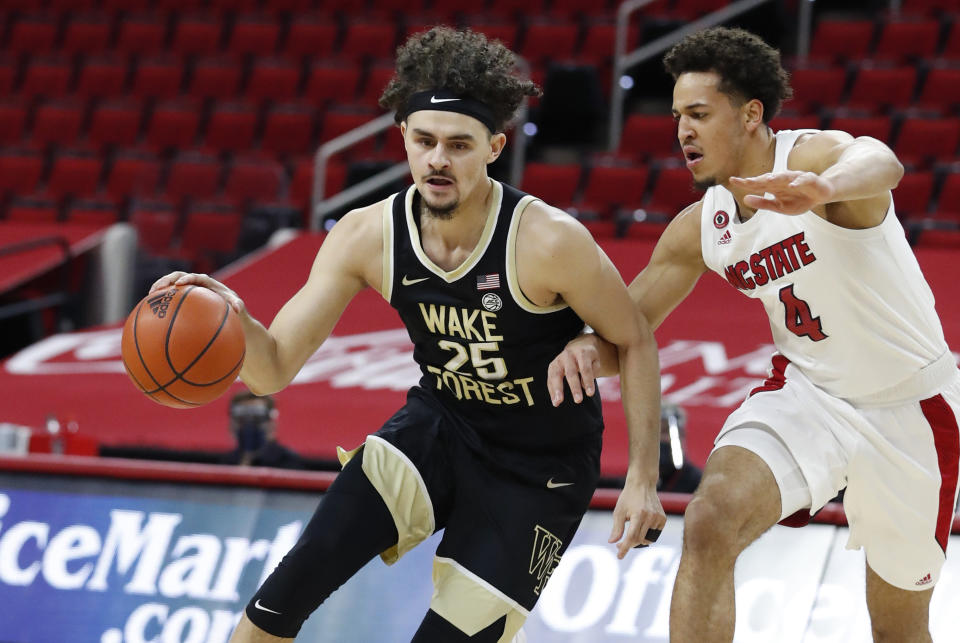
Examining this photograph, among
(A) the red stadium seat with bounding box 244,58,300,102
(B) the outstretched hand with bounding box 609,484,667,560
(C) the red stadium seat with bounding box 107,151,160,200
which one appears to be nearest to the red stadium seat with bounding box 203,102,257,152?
(A) the red stadium seat with bounding box 244,58,300,102

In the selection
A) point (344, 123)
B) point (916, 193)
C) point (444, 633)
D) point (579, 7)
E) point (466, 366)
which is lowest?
point (444, 633)

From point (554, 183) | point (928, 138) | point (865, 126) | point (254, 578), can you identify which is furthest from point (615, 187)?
point (254, 578)

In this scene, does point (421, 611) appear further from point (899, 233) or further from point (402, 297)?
point (899, 233)

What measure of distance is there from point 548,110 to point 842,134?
8414mm

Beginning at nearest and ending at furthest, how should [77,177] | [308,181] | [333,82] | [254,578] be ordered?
1. [254,578]
2. [308,181]
3. [77,177]
4. [333,82]

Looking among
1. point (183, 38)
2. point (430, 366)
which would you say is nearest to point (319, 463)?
point (430, 366)

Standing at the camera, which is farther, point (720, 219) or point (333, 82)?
point (333, 82)

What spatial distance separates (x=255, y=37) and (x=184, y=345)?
34.5 feet

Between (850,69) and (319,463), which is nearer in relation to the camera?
(319,463)

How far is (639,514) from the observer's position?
3500 mm

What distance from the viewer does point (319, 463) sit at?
22.4 feet

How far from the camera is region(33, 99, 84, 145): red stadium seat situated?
12.9 meters

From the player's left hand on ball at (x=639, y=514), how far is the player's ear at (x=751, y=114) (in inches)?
42.4

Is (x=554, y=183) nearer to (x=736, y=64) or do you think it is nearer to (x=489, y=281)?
(x=736, y=64)
